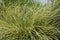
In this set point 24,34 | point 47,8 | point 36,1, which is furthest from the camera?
point 36,1

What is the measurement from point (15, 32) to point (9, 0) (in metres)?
0.97

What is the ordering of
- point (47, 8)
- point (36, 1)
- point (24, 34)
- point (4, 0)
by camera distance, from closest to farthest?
point (24, 34), point (47, 8), point (36, 1), point (4, 0)

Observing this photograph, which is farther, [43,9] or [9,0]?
[9,0]

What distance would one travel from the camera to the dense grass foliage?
3332 mm

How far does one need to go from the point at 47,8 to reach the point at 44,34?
0.47 meters

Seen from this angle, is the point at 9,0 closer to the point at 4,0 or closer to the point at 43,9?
the point at 4,0

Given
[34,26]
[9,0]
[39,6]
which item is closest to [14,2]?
[9,0]

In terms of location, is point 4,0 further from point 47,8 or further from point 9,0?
point 47,8

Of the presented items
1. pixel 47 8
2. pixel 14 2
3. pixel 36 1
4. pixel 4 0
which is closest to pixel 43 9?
pixel 47 8

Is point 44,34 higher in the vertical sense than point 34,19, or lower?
lower

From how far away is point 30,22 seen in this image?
11.1 ft

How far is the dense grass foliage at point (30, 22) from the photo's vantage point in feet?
10.9

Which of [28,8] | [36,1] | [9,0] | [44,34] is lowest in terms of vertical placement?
[44,34]

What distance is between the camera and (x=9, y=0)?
13.5ft
